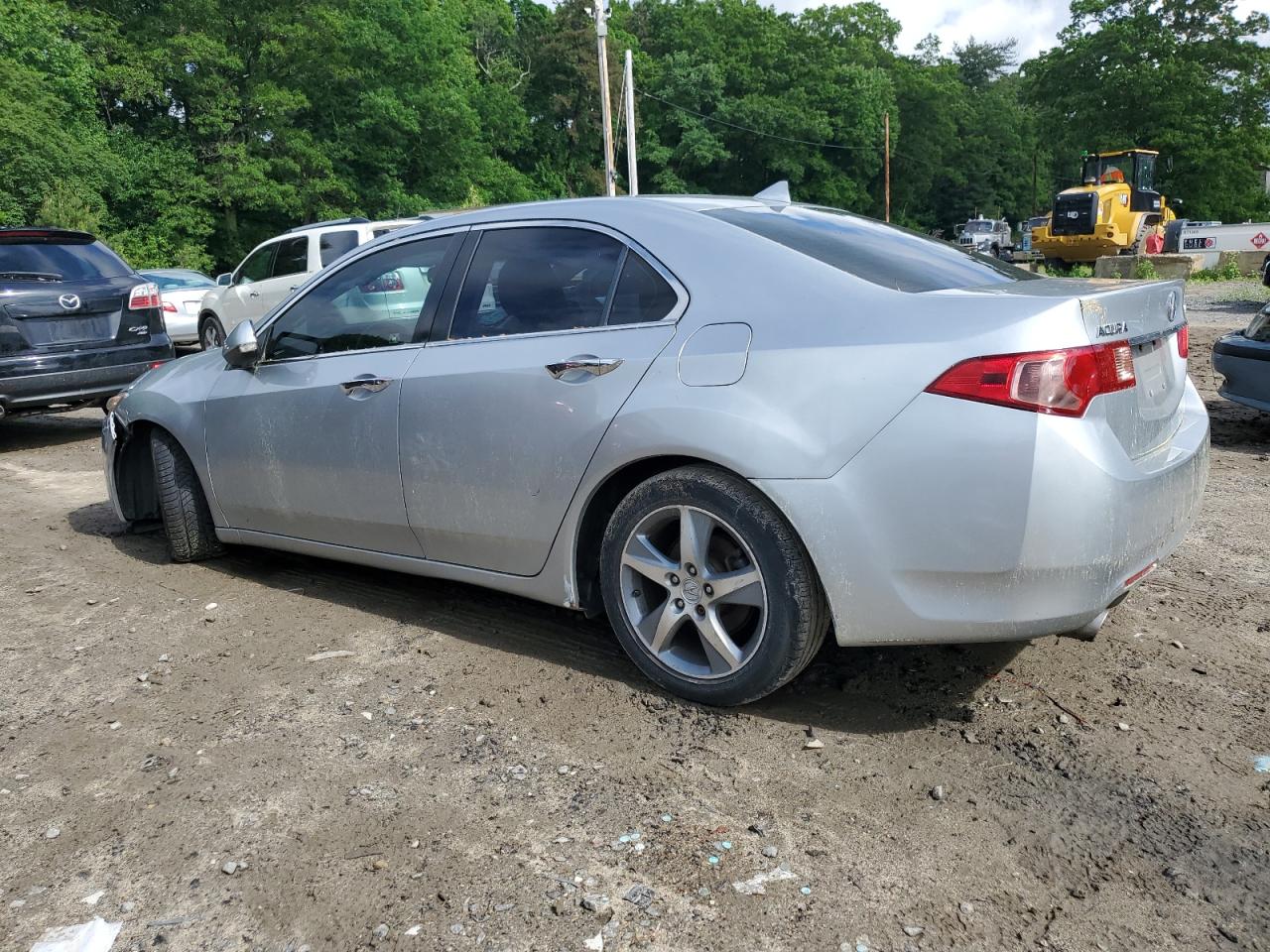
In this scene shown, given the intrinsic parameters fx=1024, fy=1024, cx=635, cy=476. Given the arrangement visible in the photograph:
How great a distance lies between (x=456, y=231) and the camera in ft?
13.1

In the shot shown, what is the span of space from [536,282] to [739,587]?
1.36 metres

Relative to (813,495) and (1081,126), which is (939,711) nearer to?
(813,495)

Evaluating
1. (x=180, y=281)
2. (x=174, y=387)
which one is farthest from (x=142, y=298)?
(x=180, y=281)

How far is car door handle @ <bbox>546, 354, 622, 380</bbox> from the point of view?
130 inches

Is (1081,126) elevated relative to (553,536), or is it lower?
elevated

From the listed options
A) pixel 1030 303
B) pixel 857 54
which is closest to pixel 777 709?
pixel 1030 303

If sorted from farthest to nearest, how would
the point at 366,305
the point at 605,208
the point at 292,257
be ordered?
the point at 292,257 → the point at 366,305 → the point at 605,208

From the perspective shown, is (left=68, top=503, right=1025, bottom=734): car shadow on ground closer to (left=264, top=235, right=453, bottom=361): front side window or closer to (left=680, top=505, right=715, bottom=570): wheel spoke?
(left=680, top=505, right=715, bottom=570): wheel spoke

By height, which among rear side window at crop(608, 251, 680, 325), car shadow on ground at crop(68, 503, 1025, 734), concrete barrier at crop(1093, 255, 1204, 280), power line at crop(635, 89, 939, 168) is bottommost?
concrete barrier at crop(1093, 255, 1204, 280)

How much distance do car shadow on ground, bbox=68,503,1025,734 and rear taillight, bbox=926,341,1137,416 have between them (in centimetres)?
108

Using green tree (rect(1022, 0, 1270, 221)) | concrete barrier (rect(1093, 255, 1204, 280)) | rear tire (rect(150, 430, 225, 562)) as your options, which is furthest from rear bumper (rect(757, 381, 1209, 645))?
green tree (rect(1022, 0, 1270, 221))

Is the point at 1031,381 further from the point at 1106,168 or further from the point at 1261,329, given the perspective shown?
the point at 1106,168

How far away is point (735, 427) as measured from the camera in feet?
9.80

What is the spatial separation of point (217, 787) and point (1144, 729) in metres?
2.74
